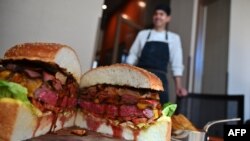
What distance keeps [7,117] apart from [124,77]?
0.51 m

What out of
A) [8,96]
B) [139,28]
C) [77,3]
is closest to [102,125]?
[8,96]

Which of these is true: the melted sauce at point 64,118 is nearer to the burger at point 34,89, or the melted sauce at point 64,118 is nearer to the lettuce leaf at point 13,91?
the burger at point 34,89

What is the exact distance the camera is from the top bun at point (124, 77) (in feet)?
3.66

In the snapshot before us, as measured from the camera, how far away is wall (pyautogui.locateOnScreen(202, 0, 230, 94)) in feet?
10.7

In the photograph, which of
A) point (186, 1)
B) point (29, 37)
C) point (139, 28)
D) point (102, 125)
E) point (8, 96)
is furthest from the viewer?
point (139, 28)

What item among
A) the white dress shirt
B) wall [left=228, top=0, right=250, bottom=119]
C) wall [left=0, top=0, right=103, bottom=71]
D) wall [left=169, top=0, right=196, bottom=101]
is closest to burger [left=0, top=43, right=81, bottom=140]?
wall [left=0, top=0, right=103, bottom=71]

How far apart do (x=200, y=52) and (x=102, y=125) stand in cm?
250

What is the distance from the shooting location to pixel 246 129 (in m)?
0.92

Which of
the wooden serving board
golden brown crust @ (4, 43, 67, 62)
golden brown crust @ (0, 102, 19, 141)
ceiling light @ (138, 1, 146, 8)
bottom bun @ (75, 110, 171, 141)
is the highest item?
ceiling light @ (138, 1, 146, 8)

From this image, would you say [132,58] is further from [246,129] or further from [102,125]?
[246,129]

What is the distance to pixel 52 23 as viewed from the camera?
1625 millimetres

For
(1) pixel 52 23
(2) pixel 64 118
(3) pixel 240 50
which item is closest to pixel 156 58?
(1) pixel 52 23

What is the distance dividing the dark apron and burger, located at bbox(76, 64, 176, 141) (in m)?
1.02

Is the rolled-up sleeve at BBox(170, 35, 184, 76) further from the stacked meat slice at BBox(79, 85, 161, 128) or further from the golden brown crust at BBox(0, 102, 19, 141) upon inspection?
the golden brown crust at BBox(0, 102, 19, 141)
